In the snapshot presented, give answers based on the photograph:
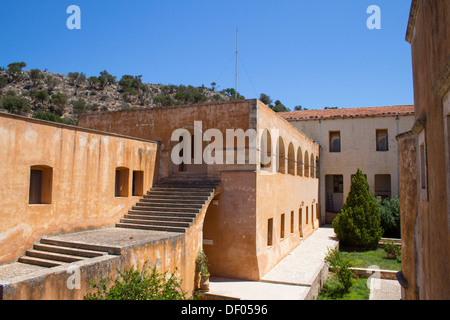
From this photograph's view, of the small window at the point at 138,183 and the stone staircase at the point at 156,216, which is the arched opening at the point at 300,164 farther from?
the small window at the point at 138,183

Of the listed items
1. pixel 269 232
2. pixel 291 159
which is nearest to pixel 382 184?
pixel 291 159

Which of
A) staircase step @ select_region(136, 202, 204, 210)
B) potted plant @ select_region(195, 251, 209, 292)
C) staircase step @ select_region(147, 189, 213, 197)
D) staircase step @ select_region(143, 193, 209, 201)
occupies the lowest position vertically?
potted plant @ select_region(195, 251, 209, 292)

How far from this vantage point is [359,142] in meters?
25.9

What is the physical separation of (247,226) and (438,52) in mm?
8733

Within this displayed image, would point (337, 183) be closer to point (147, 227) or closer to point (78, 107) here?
point (147, 227)

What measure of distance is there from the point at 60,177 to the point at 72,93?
37.5m

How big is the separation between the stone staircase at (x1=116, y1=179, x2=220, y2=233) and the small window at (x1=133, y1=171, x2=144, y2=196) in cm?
29

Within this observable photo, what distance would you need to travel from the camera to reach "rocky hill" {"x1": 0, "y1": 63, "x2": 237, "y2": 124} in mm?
35025

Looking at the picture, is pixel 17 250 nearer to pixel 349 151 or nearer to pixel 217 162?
pixel 217 162

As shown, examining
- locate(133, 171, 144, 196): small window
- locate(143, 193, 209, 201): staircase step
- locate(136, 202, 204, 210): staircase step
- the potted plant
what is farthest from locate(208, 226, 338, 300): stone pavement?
locate(133, 171, 144, 196): small window

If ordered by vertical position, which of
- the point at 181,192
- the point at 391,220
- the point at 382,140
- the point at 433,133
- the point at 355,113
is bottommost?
the point at 391,220

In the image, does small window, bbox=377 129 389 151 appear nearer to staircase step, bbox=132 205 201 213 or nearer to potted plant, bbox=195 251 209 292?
staircase step, bbox=132 205 201 213

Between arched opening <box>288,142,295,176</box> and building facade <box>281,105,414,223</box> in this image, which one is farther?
building facade <box>281,105,414,223</box>

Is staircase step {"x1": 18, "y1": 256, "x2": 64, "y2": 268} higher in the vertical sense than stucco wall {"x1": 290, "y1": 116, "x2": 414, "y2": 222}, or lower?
lower
